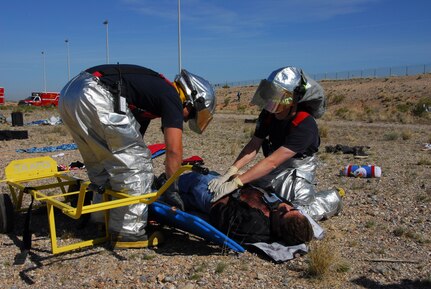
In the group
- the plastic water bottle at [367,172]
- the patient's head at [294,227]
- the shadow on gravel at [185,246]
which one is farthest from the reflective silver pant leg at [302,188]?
the plastic water bottle at [367,172]

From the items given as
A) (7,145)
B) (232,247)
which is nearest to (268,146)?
(232,247)

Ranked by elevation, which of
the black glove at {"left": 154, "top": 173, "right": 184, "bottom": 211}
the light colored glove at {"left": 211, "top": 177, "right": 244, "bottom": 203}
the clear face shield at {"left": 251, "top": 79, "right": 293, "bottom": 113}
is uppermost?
the clear face shield at {"left": 251, "top": 79, "right": 293, "bottom": 113}

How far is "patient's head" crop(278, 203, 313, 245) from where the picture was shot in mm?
3982

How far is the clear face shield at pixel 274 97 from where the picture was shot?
4.58 metres

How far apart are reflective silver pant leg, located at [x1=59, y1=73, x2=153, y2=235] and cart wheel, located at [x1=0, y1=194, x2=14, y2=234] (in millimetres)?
1066

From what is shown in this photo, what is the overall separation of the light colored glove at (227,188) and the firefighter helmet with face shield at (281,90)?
2.85ft

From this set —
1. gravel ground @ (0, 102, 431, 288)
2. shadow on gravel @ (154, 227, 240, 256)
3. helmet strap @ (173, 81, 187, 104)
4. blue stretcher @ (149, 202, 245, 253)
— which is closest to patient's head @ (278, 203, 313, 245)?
gravel ground @ (0, 102, 431, 288)

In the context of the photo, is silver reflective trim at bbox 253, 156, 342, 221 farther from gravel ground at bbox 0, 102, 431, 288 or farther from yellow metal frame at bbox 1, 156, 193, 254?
yellow metal frame at bbox 1, 156, 193, 254

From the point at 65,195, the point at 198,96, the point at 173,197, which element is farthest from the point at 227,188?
the point at 65,195

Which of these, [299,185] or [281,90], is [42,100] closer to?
[299,185]

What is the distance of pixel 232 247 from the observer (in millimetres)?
3982

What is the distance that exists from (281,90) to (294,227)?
135 centimetres

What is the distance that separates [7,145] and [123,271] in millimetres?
10526

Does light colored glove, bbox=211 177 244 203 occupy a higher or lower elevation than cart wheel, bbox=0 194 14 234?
higher
